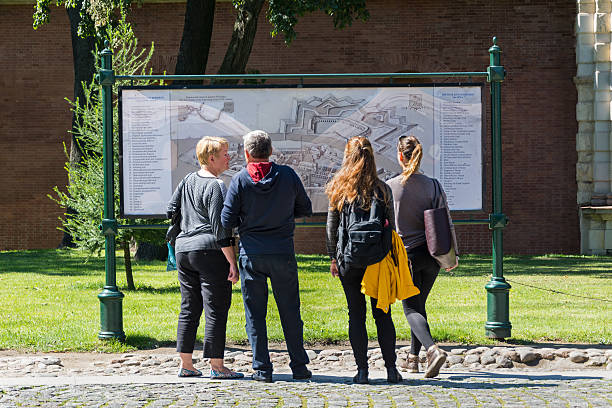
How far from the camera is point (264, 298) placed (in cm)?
674

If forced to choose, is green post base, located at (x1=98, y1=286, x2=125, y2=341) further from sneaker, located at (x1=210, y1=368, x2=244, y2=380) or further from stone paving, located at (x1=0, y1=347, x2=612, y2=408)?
sneaker, located at (x1=210, y1=368, x2=244, y2=380)

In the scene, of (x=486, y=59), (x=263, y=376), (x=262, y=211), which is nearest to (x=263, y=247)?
(x=262, y=211)

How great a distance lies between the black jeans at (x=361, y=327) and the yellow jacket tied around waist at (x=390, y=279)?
2.8 inches

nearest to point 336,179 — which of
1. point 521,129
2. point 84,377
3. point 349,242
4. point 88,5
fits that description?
point 349,242

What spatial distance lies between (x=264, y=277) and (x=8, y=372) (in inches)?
85.6

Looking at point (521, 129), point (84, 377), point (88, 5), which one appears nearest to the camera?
point (84, 377)

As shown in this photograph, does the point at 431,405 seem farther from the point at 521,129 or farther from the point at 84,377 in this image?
the point at 521,129

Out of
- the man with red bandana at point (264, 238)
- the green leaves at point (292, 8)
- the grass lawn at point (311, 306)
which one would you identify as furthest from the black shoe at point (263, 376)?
the green leaves at point (292, 8)

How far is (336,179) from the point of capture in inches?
263

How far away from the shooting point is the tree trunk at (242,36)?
18.1m

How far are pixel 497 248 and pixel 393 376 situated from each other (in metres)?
2.34

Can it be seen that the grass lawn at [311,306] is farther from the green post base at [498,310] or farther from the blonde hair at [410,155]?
the blonde hair at [410,155]

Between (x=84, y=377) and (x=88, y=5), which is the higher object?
(x=88, y=5)

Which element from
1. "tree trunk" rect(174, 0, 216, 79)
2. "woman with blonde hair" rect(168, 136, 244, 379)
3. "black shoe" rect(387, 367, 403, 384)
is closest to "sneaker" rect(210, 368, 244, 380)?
"woman with blonde hair" rect(168, 136, 244, 379)
